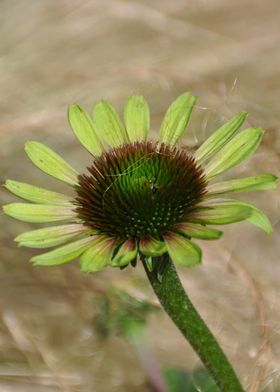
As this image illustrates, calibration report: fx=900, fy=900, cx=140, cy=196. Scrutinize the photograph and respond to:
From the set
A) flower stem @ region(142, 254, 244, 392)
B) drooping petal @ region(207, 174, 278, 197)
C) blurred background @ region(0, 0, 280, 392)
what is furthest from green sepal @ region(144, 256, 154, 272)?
blurred background @ region(0, 0, 280, 392)

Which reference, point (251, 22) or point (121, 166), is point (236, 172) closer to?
point (251, 22)

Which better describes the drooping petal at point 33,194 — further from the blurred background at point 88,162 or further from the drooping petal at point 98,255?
the blurred background at point 88,162

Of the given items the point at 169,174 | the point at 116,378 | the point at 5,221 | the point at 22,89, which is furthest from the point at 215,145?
the point at 22,89

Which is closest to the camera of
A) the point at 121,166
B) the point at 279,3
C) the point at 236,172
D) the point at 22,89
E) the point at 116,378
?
the point at 121,166

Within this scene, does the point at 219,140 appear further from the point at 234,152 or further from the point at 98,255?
the point at 98,255

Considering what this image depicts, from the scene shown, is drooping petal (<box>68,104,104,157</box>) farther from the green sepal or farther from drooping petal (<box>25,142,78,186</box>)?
the green sepal

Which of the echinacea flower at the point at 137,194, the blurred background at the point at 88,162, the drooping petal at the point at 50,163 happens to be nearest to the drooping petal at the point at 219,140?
the echinacea flower at the point at 137,194

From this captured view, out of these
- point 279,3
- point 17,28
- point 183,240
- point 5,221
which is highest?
point 279,3
